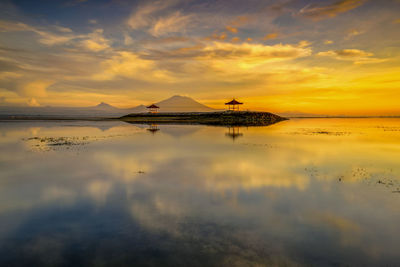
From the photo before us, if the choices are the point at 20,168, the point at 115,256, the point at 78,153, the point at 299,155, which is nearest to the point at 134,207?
the point at 115,256

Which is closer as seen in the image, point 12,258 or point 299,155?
point 12,258

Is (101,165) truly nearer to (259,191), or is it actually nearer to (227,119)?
(259,191)

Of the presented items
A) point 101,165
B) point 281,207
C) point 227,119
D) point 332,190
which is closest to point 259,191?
point 281,207

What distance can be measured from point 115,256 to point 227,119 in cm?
9286

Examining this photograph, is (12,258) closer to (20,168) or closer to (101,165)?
(101,165)

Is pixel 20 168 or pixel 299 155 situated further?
pixel 299 155

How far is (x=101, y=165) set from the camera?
62.3ft

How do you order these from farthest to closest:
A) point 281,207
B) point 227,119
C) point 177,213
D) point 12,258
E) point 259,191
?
point 227,119, point 259,191, point 281,207, point 177,213, point 12,258

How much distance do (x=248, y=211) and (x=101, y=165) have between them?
13454 mm

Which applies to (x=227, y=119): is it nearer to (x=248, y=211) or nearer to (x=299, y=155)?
(x=299, y=155)

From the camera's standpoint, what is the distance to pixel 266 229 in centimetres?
860

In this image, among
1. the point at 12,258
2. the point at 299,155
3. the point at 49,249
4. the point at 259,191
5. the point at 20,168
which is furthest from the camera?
the point at 299,155

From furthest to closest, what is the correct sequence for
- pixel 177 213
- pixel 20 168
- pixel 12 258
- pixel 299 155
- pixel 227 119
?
pixel 227 119
pixel 299 155
pixel 20 168
pixel 177 213
pixel 12 258

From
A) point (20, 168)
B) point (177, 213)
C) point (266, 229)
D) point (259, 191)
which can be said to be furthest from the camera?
point (20, 168)
